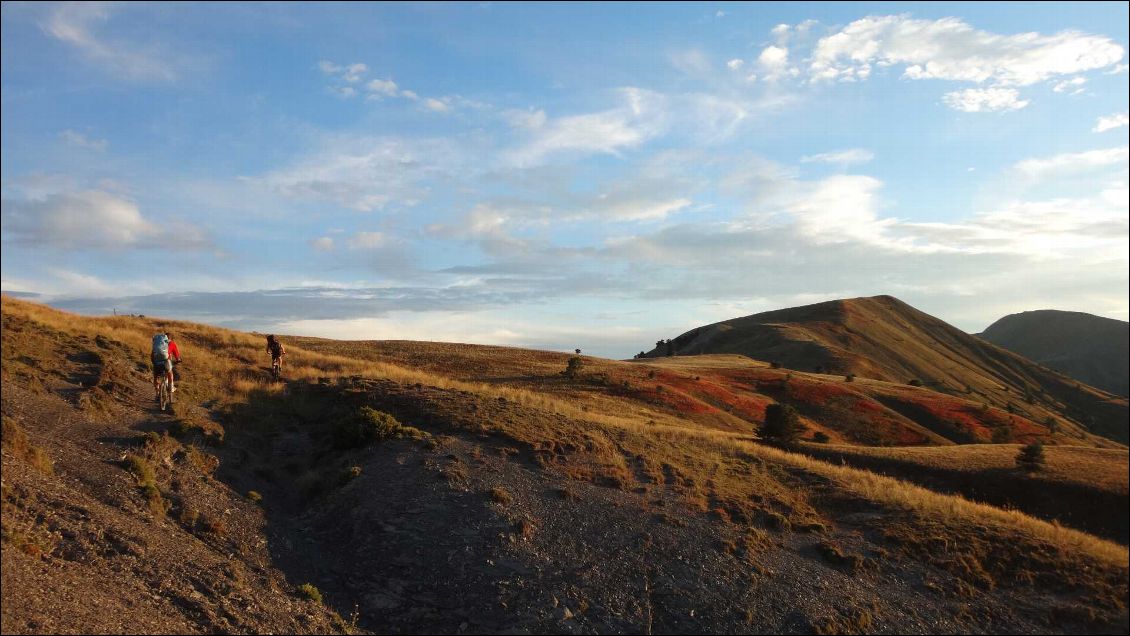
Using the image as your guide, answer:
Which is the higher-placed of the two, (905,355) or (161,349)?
(905,355)

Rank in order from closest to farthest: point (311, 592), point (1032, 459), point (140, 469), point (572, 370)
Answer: point (311, 592), point (140, 469), point (1032, 459), point (572, 370)

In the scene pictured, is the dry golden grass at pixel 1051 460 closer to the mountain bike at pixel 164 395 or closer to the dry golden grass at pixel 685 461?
the dry golden grass at pixel 685 461

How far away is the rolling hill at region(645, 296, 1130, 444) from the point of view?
95125 mm

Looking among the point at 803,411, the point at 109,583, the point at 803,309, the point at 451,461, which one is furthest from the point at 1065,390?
the point at 109,583

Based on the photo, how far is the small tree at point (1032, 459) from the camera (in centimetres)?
2378

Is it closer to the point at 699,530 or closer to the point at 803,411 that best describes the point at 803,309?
the point at 803,411

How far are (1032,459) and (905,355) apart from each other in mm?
96498

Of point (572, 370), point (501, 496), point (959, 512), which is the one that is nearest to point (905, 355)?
point (572, 370)

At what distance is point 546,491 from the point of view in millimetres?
17891

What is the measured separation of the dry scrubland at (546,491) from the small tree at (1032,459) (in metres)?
0.40

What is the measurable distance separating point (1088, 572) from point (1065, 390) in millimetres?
132068

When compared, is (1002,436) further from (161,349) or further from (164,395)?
(161,349)

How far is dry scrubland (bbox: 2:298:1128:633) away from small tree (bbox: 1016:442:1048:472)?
400 mm

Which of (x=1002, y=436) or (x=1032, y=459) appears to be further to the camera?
(x=1002, y=436)
